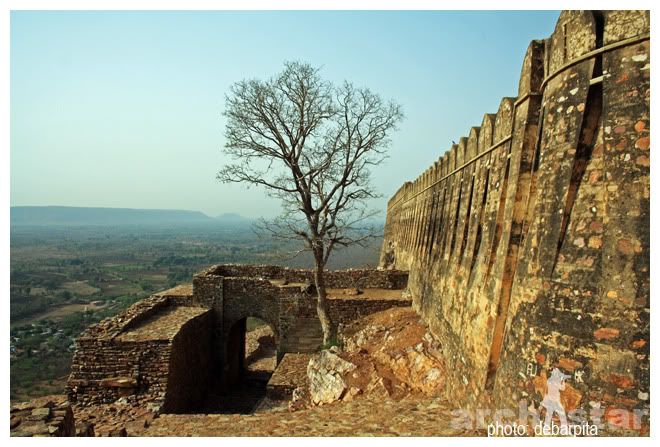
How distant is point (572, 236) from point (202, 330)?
13.7 m

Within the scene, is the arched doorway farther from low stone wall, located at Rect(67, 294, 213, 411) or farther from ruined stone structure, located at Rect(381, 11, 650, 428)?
ruined stone structure, located at Rect(381, 11, 650, 428)

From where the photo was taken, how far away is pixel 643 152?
13.6 feet

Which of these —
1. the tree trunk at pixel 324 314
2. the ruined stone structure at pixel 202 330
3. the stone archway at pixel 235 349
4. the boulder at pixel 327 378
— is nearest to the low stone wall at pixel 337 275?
the ruined stone structure at pixel 202 330

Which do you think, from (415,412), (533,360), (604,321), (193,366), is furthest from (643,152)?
(193,366)

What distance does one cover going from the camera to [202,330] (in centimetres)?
1554

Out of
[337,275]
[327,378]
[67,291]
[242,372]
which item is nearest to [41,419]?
[327,378]

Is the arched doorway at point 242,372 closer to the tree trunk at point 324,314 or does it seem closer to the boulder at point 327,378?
the tree trunk at point 324,314

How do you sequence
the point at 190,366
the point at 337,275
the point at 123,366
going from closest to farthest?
1. the point at 123,366
2. the point at 190,366
3. the point at 337,275

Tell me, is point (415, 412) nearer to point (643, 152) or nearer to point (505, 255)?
point (505, 255)

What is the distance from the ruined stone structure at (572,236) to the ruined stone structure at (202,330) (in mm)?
8454

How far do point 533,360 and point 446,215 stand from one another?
22.0 ft

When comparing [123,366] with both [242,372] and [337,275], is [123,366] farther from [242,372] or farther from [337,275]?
[337,275]

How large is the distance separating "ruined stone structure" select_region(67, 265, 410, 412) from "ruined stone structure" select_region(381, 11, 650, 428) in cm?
845

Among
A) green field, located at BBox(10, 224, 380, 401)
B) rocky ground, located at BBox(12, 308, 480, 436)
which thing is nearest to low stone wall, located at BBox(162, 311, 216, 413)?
rocky ground, located at BBox(12, 308, 480, 436)
